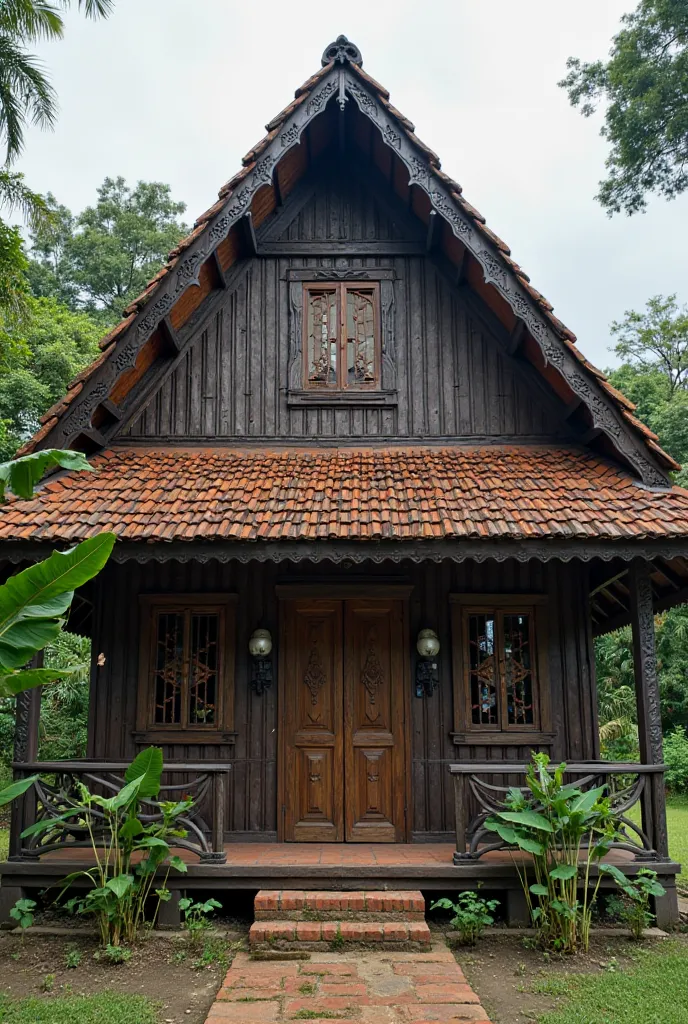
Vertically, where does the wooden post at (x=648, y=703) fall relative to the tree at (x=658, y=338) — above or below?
below

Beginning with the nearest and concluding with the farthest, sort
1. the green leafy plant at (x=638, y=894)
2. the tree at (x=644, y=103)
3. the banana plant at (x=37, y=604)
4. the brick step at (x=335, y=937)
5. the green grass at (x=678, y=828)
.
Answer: the banana plant at (x=37, y=604)
the brick step at (x=335, y=937)
the green leafy plant at (x=638, y=894)
the green grass at (x=678, y=828)
the tree at (x=644, y=103)

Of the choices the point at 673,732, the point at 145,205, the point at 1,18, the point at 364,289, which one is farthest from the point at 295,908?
the point at 145,205

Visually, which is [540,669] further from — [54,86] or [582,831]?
[54,86]

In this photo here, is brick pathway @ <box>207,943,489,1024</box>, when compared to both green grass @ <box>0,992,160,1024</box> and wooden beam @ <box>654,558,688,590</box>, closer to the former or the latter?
green grass @ <box>0,992,160,1024</box>

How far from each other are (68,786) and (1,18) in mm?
13358

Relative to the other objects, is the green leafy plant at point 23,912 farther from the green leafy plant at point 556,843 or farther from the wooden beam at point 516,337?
the wooden beam at point 516,337

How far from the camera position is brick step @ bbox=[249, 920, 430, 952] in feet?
20.6

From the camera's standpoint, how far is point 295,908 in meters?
6.65

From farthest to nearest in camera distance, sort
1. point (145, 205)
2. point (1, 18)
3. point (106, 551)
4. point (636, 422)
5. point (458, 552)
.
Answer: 1. point (145, 205)
2. point (1, 18)
3. point (636, 422)
4. point (458, 552)
5. point (106, 551)

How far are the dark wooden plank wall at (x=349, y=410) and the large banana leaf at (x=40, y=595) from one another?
14.8 ft

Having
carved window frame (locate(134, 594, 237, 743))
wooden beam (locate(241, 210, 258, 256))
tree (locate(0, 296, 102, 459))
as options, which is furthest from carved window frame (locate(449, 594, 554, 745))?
tree (locate(0, 296, 102, 459))

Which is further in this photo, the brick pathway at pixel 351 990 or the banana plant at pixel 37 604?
the brick pathway at pixel 351 990

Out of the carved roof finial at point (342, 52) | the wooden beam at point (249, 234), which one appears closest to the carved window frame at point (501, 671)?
the wooden beam at point (249, 234)

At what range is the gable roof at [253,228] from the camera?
8.27 metres
